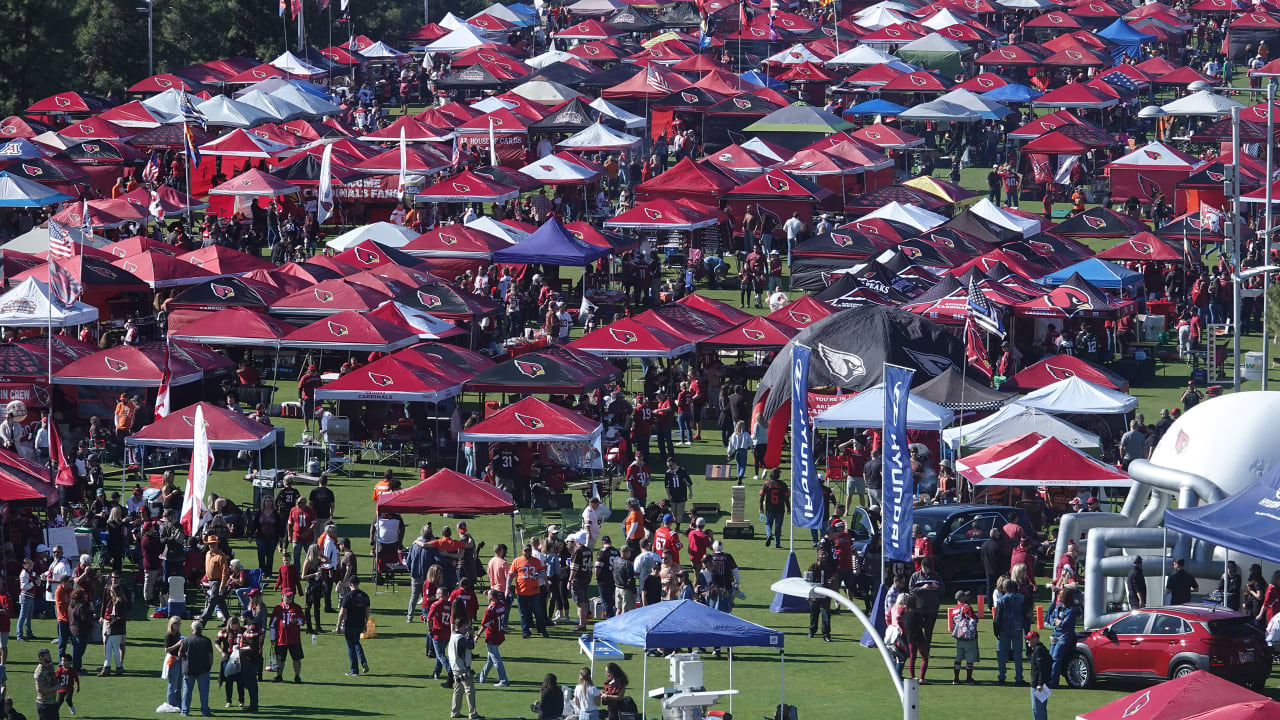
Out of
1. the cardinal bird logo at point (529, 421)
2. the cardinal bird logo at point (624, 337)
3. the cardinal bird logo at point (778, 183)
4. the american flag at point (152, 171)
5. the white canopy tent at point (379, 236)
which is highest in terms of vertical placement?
the cardinal bird logo at point (529, 421)

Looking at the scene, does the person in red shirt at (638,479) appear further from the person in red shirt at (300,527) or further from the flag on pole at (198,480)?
the flag on pole at (198,480)

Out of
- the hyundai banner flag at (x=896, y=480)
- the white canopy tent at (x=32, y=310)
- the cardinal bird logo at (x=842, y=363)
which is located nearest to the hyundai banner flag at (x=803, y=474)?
the hyundai banner flag at (x=896, y=480)

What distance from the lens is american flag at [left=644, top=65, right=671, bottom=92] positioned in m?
71.9

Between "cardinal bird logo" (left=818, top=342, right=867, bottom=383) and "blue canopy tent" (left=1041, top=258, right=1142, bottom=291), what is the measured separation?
9750 millimetres

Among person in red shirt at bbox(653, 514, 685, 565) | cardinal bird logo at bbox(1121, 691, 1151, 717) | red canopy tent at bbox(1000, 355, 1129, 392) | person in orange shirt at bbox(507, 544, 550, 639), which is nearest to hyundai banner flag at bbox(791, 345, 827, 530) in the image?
person in red shirt at bbox(653, 514, 685, 565)

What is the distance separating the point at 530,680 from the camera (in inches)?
990

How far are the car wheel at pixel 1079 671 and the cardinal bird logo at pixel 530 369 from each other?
45.6 feet

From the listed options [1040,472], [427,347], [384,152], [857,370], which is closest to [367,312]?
[427,347]

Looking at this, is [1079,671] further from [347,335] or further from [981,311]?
[347,335]

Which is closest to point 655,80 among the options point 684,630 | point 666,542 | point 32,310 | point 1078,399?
point 32,310

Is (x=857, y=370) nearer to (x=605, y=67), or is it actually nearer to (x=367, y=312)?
(x=367, y=312)

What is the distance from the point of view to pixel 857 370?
3778 cm

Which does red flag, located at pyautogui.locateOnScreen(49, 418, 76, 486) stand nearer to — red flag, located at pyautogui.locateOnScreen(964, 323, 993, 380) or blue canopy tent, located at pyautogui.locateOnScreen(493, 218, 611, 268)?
red flag, located at pyautogui.locateOnScreen(964, 323, 993, 380)

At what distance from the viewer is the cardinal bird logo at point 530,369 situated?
36562 mm
